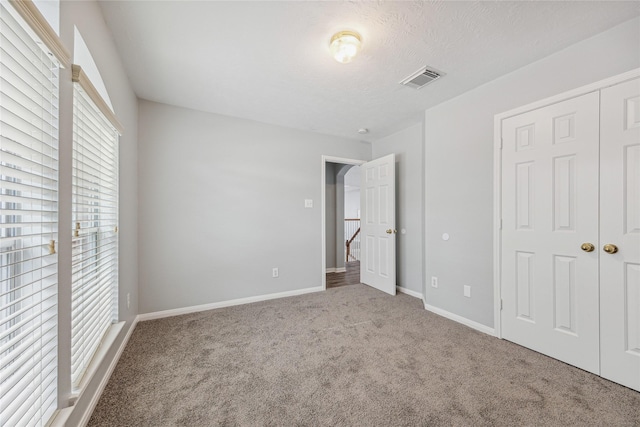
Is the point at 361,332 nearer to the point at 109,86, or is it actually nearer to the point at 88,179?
the point at 88,179

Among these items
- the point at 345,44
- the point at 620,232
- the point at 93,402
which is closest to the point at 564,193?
the point at 620,232

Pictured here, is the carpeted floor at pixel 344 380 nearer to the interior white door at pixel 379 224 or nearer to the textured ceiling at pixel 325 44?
the interior white door at pixel 379 224

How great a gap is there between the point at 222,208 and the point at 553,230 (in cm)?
340

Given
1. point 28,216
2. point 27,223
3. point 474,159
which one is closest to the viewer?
point 27,223

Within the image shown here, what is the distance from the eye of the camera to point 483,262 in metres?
2.53

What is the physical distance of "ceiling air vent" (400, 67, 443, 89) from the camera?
225 cm

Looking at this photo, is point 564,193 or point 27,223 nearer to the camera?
point 27,223

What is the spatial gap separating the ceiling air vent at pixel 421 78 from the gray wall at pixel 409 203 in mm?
1120

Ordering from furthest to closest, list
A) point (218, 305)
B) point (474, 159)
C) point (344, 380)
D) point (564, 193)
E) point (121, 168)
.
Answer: point (218, 305), point (474, 159), point (121, 168), point (564, 193), point (344, 380)

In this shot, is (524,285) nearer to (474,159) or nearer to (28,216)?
(474,159)

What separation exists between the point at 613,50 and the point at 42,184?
3.47m

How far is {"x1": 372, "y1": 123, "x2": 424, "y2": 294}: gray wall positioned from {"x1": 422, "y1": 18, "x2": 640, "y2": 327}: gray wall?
0.46 meters

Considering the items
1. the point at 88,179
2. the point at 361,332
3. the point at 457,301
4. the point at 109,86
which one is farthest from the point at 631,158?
the point at 109,86

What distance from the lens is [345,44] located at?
1.79m
